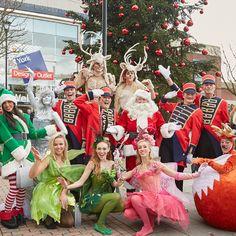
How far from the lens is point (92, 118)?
5875 millimetres

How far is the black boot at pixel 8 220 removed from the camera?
4887 mm

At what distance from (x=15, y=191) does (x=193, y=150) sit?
259 centimetres

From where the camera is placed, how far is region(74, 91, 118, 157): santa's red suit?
5.85 metres

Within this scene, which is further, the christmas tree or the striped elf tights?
the christmas tree

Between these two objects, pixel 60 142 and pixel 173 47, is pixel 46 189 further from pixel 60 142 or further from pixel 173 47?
pixel 173 47

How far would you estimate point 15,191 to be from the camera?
197 inches

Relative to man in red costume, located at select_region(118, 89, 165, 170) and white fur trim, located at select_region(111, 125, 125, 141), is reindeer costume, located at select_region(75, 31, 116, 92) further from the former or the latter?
white fur trim, located at select_region(111, 125, 125, 141)

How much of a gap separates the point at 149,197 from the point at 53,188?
1261mm

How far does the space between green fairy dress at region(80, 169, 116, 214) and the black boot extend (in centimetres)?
87

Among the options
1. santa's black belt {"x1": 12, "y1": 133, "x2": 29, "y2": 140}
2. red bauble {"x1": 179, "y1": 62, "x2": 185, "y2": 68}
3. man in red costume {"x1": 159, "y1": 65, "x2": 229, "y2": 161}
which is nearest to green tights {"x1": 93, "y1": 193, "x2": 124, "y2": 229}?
santa's black belt {"x1": 12, "y1": 133, "x2": 29, "y2": 140}

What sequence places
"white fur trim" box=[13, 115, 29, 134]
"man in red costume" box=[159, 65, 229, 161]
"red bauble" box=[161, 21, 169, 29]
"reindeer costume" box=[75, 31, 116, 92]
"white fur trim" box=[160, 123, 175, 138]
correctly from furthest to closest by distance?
"red bauble" box=[161, 21, 169, 29]
"reindeer costume" box=[75, 31, 116, 92]
"man in red costume" box=[159, 65, 229, 161]
"white fur trim" box=[160, 123, 175, 138]
"white fur trim" box=[13, 115, 29, 134]

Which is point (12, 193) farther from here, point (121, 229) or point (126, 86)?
point (126, 86)

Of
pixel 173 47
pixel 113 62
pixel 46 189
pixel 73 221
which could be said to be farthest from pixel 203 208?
pixel 173 47

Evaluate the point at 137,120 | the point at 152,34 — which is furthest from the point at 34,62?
the point at 137,120
